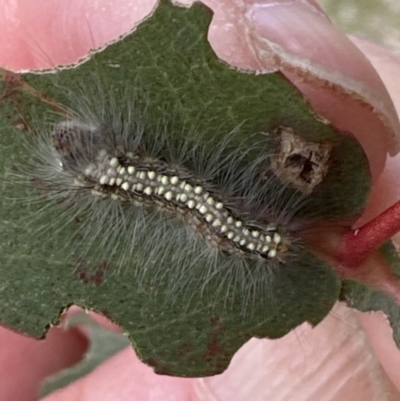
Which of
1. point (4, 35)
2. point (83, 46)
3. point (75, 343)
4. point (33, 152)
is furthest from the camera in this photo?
point (75, 343)

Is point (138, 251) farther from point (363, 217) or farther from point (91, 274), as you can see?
point (363, 217)

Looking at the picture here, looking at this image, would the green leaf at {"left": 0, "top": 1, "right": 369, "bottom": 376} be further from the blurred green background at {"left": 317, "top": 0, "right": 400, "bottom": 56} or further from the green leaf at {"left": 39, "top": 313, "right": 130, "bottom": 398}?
the blurred green background at {"left": 317, "top": 0, "right": 400, "bottom": 56}

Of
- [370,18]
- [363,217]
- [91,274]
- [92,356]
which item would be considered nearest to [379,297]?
[363,217]

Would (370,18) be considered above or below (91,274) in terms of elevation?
above

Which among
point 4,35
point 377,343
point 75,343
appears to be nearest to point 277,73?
point 377,343

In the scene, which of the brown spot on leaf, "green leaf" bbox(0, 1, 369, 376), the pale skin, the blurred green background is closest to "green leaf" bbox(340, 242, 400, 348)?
"green leaf" bbox(0, 1, 369, 376)

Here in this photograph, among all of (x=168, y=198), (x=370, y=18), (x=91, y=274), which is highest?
(x=370, y=18)

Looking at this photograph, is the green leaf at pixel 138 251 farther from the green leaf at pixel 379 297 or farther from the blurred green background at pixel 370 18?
the blurred green background at pixel 370 18

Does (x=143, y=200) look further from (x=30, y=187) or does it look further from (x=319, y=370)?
(x=319, y=370)
